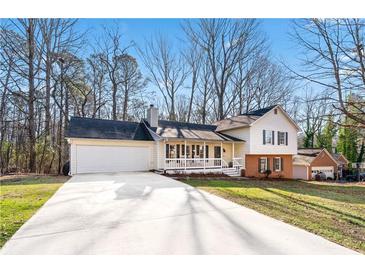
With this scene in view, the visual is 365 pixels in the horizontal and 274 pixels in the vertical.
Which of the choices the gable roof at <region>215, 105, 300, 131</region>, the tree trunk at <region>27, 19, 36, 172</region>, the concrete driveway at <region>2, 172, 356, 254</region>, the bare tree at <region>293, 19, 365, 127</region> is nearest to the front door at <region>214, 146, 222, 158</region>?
the gable roof at <region>215, 105, 300, 131</region>

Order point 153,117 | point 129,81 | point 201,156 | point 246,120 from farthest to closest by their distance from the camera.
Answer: point 129,81 → point 246,120 → point 201,156 → point 153,117

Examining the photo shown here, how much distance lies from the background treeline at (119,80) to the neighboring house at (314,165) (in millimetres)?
3128

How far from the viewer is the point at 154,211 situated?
5582 mm

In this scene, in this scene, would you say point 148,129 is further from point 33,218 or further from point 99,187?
point 33,218

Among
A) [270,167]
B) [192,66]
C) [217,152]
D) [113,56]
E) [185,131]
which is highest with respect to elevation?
[192,66]

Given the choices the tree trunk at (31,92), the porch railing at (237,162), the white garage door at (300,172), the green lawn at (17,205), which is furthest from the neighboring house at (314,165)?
the tree trunk at (31,92)

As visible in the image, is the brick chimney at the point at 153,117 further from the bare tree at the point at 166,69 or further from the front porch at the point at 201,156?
the bare tree at the point at 166,69

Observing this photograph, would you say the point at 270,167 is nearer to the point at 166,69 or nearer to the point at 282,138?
the point at 282,138

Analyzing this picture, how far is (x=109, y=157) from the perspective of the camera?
14.3 m

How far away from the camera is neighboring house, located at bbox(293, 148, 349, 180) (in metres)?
24.0

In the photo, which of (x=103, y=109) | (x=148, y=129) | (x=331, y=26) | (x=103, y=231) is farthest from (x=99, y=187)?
(x=103, y=109)


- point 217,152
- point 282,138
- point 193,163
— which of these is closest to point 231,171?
point 217,152

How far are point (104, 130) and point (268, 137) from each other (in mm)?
12920

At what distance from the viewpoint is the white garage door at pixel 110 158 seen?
44.5 ft
